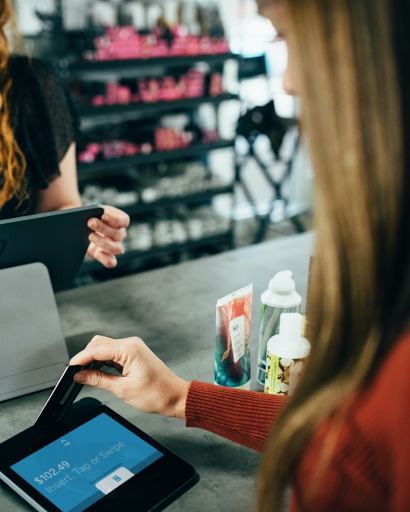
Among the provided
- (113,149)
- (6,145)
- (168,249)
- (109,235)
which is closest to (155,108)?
(113,149)

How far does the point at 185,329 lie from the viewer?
3.79ft

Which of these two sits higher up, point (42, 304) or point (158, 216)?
point (42, 304)

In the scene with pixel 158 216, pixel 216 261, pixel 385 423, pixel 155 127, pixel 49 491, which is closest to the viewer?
pixel 385 423

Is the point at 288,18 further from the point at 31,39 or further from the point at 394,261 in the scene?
the point at 31,39

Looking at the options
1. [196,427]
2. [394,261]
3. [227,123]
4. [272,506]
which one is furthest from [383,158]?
[227,123]

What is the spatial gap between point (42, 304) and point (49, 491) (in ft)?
1.25

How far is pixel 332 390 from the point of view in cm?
42

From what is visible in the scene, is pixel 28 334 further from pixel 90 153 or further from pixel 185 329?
pixel 90 153

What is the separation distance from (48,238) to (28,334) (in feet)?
0.64

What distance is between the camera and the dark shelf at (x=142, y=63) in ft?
9.11

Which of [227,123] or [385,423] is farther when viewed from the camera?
[227,123]

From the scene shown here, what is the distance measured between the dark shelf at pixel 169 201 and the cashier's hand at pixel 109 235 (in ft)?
6.30

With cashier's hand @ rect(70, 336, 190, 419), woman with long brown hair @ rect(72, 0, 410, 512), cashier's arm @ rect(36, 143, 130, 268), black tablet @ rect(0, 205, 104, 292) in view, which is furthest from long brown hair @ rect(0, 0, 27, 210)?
Answer: woman with long brown hair @ rect(72, 0, 410, 512)

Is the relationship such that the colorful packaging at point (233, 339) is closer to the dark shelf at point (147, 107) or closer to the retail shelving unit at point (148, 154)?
the retail shelving unit at point (148, 154)
